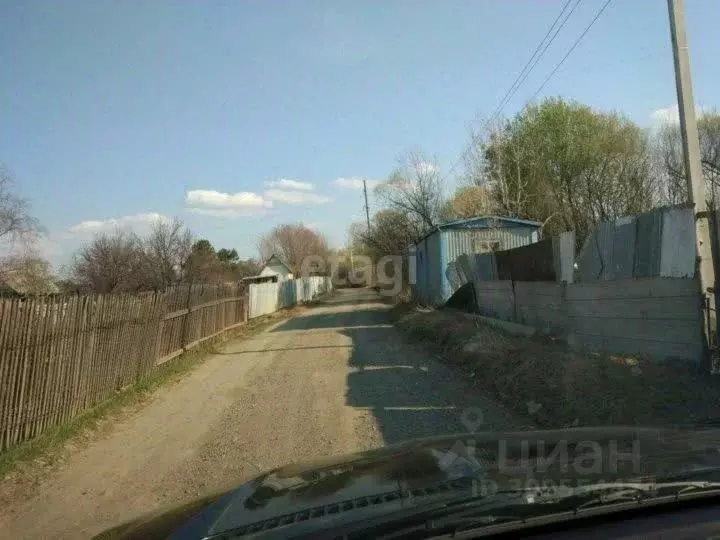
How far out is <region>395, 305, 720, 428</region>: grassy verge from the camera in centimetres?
614

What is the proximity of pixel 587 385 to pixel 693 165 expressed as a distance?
118 inches

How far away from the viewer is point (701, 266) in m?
6.74

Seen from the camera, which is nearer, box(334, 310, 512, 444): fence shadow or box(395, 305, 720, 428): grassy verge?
box(395, 305, 720, 428): grassy verge

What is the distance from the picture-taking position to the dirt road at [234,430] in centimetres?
516

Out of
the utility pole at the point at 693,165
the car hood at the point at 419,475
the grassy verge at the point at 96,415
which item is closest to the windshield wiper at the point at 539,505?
the car hood at the point at 419,475

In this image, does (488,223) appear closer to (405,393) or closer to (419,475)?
(405,393)

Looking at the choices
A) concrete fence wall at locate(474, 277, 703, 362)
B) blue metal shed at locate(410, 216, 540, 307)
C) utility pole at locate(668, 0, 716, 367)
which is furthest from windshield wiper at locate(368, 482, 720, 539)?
blue metal shed at locate(410, 216, 540, 307)

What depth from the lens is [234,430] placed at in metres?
7.43

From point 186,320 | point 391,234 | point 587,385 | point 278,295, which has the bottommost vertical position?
point 587,385

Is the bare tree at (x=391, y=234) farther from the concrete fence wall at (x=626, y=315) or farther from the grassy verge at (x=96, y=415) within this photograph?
the concrete fence wall at (x=626, y=315)

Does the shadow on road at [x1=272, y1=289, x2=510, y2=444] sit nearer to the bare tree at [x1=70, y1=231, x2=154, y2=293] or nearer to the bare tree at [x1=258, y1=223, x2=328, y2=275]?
Result: the bare tree at [x1=70, y1=231, x2=154, y2=293]

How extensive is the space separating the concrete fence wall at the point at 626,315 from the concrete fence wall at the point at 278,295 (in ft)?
59.8

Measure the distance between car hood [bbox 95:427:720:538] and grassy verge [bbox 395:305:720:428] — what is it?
149 centimetres

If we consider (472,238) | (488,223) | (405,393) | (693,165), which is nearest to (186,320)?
(405,393)
